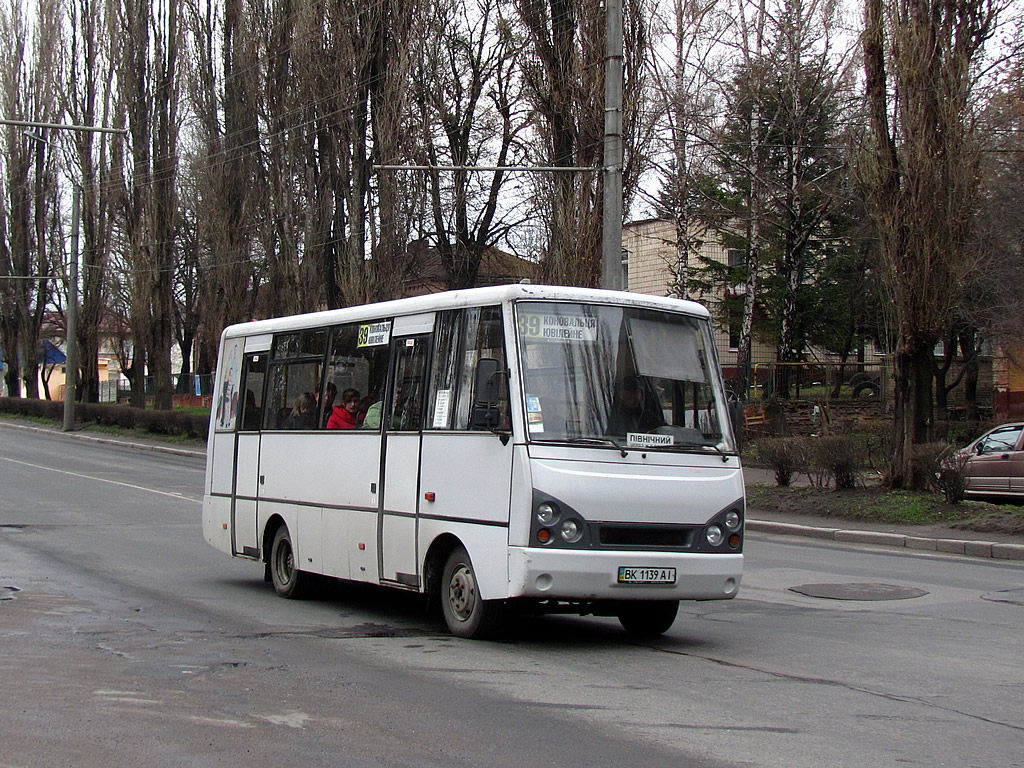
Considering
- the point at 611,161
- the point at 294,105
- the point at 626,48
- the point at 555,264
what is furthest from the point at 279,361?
the point at 294,105

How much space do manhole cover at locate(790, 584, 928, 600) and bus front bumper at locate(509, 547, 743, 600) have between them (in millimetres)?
3633

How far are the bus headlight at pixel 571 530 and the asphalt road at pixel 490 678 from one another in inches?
32.3

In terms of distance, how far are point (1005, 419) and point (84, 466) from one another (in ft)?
86.5

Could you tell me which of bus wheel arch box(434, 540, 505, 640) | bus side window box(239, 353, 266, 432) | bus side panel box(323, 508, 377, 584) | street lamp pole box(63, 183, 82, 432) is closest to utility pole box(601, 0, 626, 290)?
bus side window box(239, 353, 266, 432)

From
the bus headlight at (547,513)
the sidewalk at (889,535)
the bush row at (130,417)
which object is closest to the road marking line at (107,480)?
the bush row at (130,417)

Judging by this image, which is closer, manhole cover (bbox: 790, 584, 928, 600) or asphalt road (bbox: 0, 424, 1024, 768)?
asphalt road (bbox: 0, 424, 1024, 768)

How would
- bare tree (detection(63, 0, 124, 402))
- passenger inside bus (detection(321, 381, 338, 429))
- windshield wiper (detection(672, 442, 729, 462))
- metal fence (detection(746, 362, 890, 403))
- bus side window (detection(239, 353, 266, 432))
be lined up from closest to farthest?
windshield wiper (detection(672, 442, 729, 462)), passenger inside bus (detection(321, 381, 338, 429)), bus side window (detection(239, 353, 266, 432)), metal fence (detection(746, 362, 890, 403)), bare tree (detection(63, 0, 124, 402))

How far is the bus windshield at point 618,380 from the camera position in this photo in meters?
8.70

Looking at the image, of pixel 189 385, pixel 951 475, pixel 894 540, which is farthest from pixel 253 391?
pixel 189 385

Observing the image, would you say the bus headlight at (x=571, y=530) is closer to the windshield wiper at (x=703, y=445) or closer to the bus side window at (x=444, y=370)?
the windshield wiper at (x=703, y=445)

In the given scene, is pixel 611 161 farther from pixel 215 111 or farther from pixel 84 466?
pixel 215 111

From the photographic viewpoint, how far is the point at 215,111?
4269 cm

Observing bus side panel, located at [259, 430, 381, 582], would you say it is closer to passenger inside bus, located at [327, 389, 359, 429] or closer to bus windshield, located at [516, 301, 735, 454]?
passenger inside bus, located at [327, 389, 359, 429]

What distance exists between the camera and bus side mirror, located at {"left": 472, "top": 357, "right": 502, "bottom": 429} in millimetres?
8547
